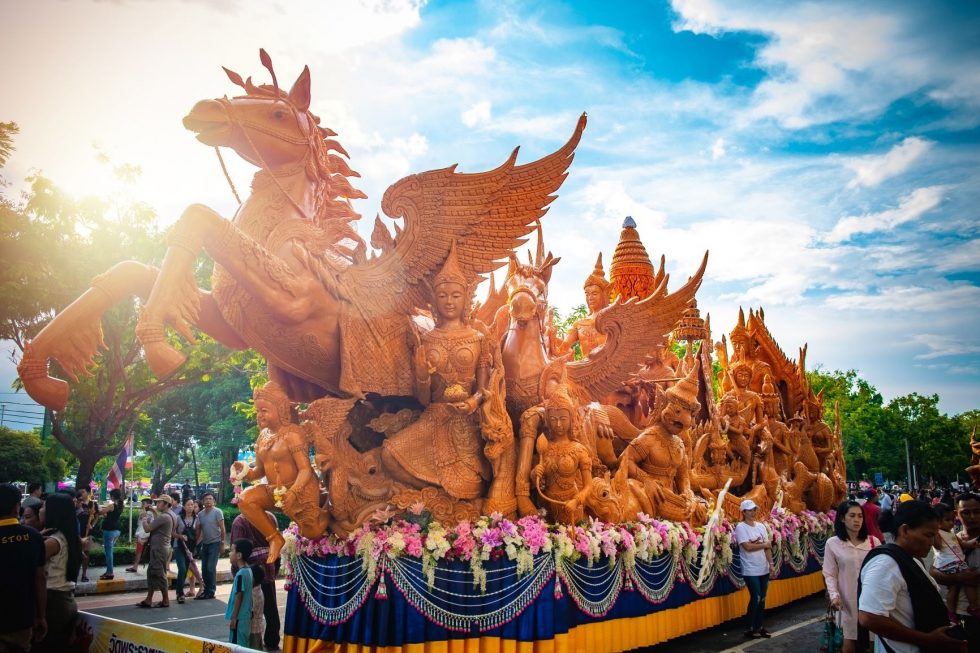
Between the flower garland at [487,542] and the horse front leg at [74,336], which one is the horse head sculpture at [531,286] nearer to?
the flower garland at [487,542]

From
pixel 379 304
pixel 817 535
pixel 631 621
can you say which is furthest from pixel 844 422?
pixel 379 304

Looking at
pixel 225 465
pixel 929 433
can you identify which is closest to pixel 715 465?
pixel 225 465

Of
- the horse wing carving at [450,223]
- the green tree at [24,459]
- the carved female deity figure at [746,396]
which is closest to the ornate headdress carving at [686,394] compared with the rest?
the horse wing carving at [450,223]

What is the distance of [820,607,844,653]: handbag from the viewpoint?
4.74 metres

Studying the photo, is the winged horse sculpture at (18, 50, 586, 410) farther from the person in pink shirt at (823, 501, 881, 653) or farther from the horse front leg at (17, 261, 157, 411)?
the person in pink shirt at (823, 501, 881, 653)

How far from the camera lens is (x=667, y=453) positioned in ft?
22.3

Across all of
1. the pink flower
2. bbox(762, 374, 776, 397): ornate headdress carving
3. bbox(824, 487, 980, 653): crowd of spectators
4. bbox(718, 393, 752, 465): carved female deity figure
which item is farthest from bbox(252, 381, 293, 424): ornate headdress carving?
bbox(762, 374, 776, 397): ornate headdress carving

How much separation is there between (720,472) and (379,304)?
5393mm

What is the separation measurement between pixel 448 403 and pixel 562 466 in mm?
1104

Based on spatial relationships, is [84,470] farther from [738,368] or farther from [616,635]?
[738,368]

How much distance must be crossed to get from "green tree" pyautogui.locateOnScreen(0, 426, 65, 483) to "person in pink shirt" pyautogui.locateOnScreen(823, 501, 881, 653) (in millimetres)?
17805

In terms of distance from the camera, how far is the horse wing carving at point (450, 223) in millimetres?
5445

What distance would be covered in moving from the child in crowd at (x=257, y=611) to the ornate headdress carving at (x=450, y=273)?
9.17 ft

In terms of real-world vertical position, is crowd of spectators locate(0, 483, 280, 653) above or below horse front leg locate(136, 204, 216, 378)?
below
